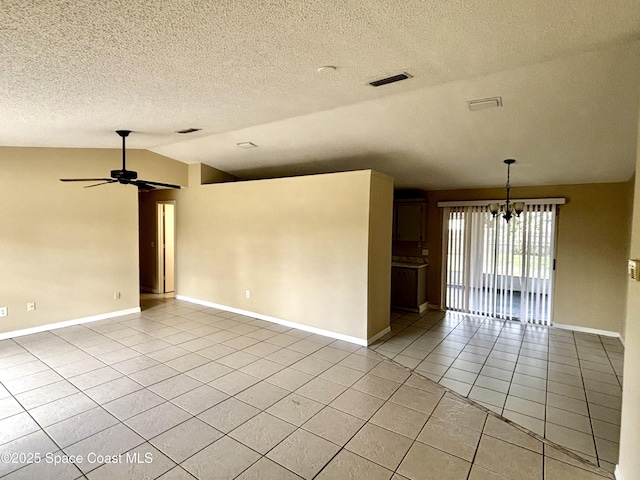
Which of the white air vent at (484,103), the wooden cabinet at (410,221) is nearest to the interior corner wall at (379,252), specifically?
the white air vent at (484,103)

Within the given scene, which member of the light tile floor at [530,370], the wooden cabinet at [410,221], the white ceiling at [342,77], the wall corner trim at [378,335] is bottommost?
the light tile floor at [530,370]

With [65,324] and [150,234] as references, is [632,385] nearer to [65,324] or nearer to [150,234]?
[65,324]

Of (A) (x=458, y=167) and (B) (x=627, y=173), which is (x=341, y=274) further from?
(B) (x=627, y=173)

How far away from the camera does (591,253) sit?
5176 millimetres

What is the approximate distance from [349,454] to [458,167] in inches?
165

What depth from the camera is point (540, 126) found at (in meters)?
3.44

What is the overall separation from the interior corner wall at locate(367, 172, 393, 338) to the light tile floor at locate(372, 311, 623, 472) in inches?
12.7

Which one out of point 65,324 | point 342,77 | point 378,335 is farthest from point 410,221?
point 65,324

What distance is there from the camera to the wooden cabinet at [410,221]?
6.57 meters

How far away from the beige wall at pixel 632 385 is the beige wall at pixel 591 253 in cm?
365

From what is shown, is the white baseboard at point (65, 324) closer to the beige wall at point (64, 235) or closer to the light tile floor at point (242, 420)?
the beige wall at point (64, 235)

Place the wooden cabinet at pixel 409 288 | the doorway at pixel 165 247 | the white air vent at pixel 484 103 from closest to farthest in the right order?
the white air vent at pixel 484 103 < the wooden cabinet at pixel 409 288 < the doorway at pixel 165 247

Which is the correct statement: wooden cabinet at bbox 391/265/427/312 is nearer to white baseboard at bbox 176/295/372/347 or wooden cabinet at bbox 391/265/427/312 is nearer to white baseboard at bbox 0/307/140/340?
white baseboard at bbox 176/295/372/347

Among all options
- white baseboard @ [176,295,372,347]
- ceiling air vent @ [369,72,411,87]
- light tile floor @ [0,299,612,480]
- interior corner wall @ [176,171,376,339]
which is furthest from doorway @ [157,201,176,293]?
ceiling air vent @ [369,72,411,87]
